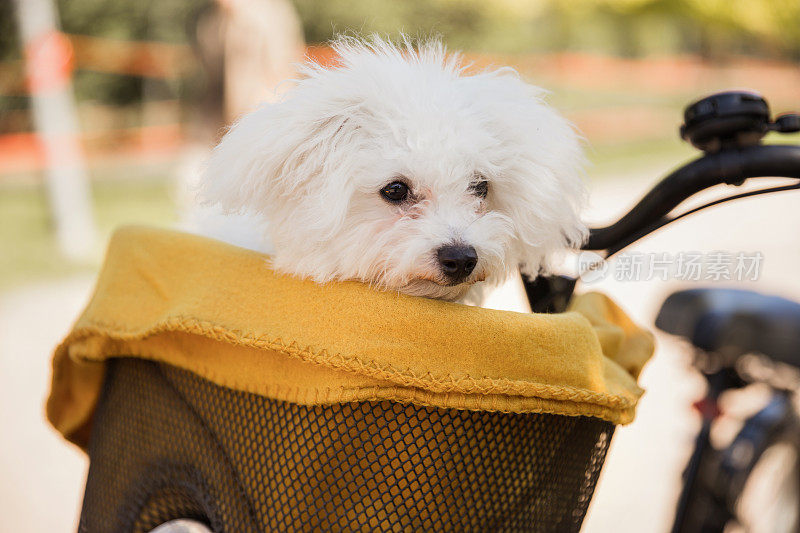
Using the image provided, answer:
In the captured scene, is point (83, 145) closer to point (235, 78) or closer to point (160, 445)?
point (235, 78)

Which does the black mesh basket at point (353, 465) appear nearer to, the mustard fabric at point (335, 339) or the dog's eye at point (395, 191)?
the mustard fabric at point (335, 339)

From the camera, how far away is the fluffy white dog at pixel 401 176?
1370 mm

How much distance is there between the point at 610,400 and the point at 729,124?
0.52m

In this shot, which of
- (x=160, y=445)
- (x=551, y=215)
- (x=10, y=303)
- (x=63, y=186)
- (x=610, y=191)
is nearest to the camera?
(x=160, y=445)

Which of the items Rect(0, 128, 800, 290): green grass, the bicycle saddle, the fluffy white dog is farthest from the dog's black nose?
Rect(0, 128, 800, 290): green grass

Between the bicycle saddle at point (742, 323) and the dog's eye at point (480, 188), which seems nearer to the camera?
the dog's eye at point (480, 188)

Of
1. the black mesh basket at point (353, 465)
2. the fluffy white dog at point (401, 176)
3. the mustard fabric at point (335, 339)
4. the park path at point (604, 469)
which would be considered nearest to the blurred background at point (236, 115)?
the park path at point (604, 469)

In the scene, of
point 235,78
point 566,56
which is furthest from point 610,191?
point 566,56

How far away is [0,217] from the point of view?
10.3 meters

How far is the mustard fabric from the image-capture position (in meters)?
0.97

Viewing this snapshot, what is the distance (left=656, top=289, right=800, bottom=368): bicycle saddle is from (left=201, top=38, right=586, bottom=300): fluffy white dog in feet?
1.87

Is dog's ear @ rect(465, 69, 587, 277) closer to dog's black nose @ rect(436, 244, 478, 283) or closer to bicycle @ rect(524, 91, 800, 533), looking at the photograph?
bicycle @ rect(524, 91, 800, 533)

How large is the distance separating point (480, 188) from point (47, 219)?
984 cm

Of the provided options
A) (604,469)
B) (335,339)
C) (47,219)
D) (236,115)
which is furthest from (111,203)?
(335,339)
